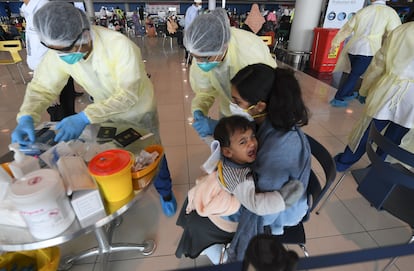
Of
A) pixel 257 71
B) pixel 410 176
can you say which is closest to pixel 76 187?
pixel 257 71

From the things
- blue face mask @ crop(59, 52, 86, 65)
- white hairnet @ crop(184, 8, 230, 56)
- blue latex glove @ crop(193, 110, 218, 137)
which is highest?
white hairnet @ crop(184, 8, 230, 56)

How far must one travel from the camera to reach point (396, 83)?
5.76 ft

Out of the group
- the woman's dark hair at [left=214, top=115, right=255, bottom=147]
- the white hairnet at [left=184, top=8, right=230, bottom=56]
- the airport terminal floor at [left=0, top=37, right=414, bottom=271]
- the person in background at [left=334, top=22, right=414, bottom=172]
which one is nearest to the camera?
the woman's dark hair at [left=214, top=115, right=255, bottom=147]

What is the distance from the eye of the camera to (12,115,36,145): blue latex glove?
1185mm

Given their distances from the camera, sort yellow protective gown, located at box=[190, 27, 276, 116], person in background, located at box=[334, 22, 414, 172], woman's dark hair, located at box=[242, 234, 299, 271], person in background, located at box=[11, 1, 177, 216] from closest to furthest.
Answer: woman's dark hair, located at box=[242, 234, 299, 271] → person in background, located at box=[11, 1, 177, 216] → yellow protective gown, located at box=[190, 27, 276, 116] → person in background, located at box=[334, 22, 414, 172]

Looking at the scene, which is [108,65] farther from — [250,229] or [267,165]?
[250,229]

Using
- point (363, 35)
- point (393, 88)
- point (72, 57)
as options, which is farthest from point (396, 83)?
point (72, 57)

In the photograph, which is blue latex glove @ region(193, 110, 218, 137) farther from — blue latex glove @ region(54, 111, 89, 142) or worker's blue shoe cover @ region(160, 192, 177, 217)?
worker's blue shoe cover @ region(160, 192, 177, 217)

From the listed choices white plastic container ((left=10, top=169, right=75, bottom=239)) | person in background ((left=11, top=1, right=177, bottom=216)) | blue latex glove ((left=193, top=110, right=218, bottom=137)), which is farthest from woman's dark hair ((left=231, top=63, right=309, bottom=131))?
white plastic container ((left=10, top=169, right=75, bottom=239))

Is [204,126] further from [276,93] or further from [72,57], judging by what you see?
[72,57]

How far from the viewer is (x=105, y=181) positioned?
2.85 feet

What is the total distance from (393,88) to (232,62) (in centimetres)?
127

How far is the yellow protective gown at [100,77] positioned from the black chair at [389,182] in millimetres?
1368

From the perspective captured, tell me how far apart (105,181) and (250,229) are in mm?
615
